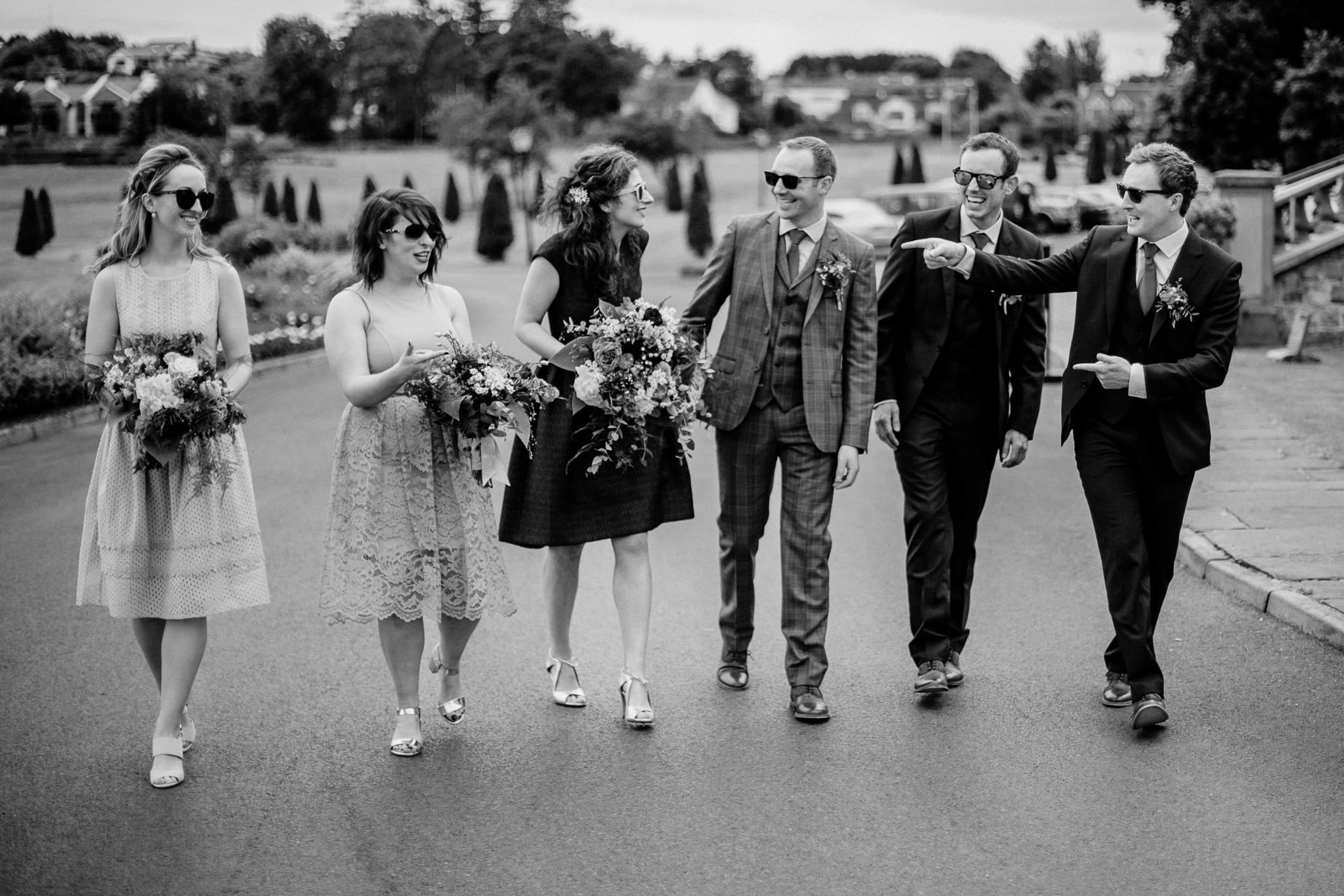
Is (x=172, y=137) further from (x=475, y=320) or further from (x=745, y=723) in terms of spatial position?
(x=745, y=723)

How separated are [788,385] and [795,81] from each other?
16210 centimetres

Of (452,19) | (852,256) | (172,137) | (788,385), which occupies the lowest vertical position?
(788,385)

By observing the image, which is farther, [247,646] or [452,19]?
[452,19]

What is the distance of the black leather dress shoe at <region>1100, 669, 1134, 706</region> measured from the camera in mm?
5703

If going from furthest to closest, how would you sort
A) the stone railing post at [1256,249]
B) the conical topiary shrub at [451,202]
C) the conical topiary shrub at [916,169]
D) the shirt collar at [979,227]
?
the conical topiary shrub at [916,169]
the conical topiary shrub at [451,202]
the stone railing post at [1256,249]
the shirt collar at [979,227]

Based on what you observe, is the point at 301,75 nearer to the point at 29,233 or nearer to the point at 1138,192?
the point at 29,233

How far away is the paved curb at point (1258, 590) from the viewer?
6.54 metres

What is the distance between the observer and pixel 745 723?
555cm

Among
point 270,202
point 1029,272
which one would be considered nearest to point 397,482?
point 1029,272

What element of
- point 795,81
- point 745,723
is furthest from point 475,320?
point 795,81

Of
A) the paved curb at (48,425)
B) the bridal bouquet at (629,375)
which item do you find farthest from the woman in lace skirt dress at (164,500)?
the paved curb at (48,425)

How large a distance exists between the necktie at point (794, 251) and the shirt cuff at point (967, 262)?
65 cm

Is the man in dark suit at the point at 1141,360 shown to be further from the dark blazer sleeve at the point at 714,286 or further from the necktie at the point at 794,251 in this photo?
the dark blazer sleeve at the point at 714,286

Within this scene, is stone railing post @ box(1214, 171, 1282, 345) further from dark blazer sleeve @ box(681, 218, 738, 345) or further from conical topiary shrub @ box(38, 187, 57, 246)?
conical topiary shrub @ box(38, 187, 57, 246)
